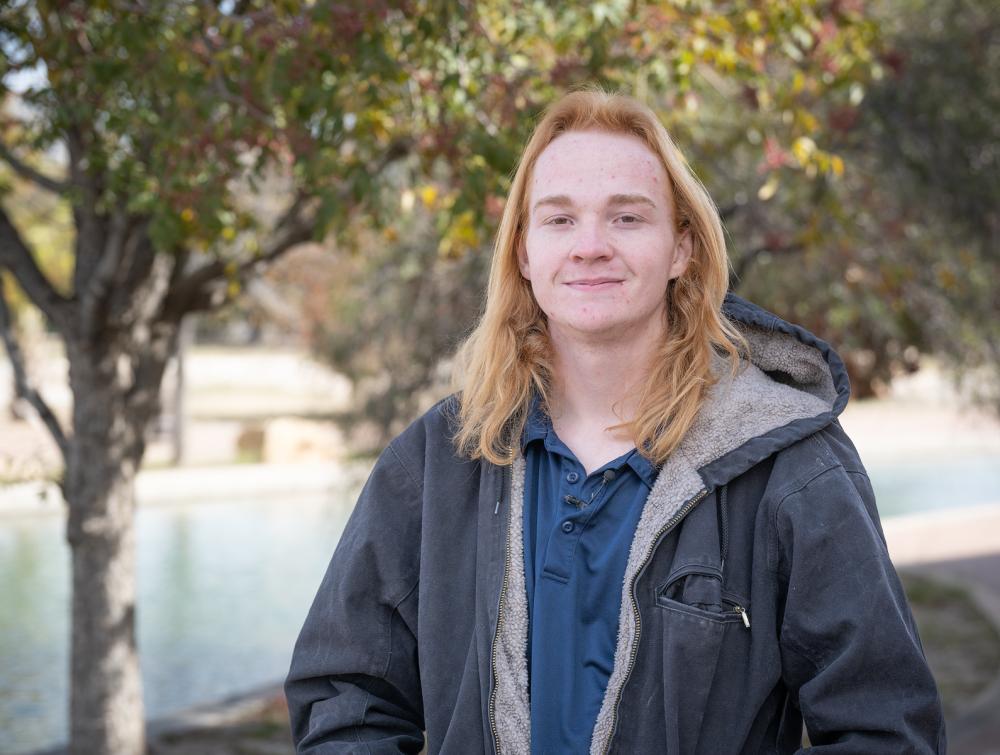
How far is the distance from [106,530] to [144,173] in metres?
1.97

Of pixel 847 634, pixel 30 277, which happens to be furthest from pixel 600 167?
pixel 30 277

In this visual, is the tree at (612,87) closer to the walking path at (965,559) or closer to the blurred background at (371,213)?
the blurred background at (371,213)

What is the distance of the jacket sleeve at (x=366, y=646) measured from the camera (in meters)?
1.83

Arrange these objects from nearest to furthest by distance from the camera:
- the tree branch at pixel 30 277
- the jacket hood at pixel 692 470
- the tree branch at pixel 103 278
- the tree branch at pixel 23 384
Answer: the jacket hood at pixel 692 470 < the tree branch at pixel 103 278 < the tree branch at pixel 30 277 < the tree branch at pixel 23 384

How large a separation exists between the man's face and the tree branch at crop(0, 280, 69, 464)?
4.16m

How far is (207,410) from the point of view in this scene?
25609mm

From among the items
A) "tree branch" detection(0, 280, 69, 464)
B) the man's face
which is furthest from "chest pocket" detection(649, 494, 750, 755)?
"tree branch" detection(0, 280, 69, 464)

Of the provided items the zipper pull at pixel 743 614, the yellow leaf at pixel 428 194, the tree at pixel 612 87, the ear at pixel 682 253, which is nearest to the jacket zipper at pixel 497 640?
the zipper pull at pixel 743 614

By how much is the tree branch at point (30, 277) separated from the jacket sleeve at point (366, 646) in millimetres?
3898

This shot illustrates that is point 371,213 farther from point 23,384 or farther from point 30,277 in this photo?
point 23,384

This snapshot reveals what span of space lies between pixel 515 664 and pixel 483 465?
333 millimetres

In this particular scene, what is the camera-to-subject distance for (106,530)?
218 inches

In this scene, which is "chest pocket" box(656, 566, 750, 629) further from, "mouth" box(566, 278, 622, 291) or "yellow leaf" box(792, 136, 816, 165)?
"yellow leaf" box(792, 136, 816, 165)

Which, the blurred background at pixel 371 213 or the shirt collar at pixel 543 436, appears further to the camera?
the blurred background at pixel 371 213
